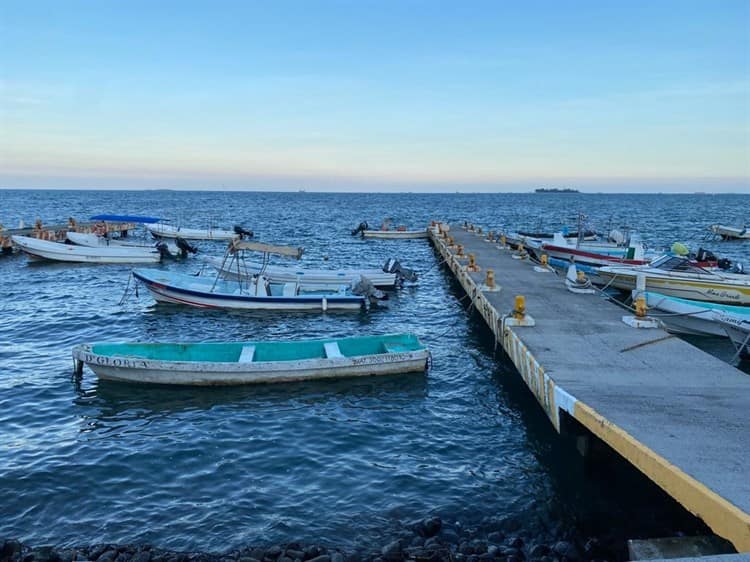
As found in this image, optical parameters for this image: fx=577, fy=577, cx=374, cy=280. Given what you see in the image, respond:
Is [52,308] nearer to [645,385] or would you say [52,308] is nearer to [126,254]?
[126,254]

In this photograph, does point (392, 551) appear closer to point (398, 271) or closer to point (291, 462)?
point (291, 462)

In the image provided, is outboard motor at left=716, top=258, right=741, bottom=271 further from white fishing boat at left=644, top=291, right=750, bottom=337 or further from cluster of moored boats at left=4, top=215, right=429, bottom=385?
cluster of moored boats at left=4, top=215, right=429, bottom=385

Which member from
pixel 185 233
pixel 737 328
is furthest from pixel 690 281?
pixel 185 233

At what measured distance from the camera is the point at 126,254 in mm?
36250

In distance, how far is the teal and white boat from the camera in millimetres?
13820

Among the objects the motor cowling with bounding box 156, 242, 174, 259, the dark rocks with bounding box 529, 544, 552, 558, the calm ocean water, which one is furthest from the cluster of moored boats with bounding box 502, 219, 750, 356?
the motor cowling with bounding box 156, 242, 174, 259

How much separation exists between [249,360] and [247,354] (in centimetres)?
37

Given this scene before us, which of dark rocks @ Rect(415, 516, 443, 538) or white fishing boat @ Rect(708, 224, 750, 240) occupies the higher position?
white fishing boat @ Rect(708, 224, 750, 240)

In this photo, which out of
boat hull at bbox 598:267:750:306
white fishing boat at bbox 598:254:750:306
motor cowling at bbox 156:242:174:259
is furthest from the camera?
motor cowling at bbox 156:242:174:259

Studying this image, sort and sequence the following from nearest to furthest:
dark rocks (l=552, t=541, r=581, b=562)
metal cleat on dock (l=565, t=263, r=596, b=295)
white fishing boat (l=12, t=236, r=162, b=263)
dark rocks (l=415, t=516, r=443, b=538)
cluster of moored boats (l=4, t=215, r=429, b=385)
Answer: dark rocks (l=552, t=541, r=581, b=562)
dark rocks (l=415, t=516, r=443, b=538)
cluster of moored boats (l=4, t=215, r=429, b=385)
metal cleat on dock (l=565, t=263, r=596, b=295)
white fishing boat (l=12, t=236, r=162, b=263)

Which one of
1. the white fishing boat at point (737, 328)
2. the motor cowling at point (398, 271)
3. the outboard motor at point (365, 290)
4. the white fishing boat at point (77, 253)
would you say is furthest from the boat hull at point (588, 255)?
the white fishing boat at point (77, 253)

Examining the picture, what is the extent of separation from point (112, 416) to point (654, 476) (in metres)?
10.7

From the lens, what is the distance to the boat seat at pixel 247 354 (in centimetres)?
1460

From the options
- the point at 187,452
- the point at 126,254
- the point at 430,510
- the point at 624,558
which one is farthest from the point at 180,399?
the point at 126,254
